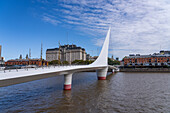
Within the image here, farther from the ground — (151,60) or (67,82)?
(151,60)

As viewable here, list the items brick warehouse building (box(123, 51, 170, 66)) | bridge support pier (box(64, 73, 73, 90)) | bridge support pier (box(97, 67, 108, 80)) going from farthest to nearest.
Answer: brick warehouse building (box(123, 51, 170, 66))
bridge support pier (box(97, 67, 108, 80))
bridge support pier (box(64, 73, 73, 90))

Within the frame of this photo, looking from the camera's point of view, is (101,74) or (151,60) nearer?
(101,74)

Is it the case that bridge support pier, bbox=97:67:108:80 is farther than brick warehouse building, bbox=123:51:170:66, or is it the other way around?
brick warehouse building, bbox=123:51:170:66

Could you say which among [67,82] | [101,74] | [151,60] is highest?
[151,60]

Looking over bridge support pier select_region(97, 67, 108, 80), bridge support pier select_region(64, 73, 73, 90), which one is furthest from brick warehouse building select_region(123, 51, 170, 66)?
bridge support pier select_region(64, 73, 73, 90)

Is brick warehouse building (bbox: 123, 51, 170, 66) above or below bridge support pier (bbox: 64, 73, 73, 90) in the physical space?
above

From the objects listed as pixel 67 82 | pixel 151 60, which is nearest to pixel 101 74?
pixel 67 82

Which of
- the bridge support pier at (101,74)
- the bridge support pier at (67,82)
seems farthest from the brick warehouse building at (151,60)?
the bridge support pier at (67,82)

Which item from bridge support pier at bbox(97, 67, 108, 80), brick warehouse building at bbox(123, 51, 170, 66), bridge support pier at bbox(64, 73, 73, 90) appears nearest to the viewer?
→ bridge support pier at bbox(64, 73, 73, 90)

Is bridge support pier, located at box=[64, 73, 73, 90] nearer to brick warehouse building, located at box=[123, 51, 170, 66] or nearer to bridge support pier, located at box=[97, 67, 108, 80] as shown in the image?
bridge support pier, located at box=[97, 67, 108, 80]

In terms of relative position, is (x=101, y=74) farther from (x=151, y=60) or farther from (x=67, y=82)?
(x=151, y=60)

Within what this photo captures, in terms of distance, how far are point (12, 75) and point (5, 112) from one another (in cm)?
375

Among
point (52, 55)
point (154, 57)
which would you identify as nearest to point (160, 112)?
point (154, 57)

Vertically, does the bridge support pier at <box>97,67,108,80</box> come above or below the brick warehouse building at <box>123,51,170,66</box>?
below
